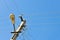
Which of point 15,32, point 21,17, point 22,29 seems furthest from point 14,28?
point 21,17

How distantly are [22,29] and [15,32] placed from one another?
3.68 ft

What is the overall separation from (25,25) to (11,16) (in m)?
1.85

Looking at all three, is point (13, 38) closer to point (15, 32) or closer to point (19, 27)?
point (15, 32)

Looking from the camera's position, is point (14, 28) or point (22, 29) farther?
point (22, 29)

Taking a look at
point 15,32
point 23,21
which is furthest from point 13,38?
point 23,21

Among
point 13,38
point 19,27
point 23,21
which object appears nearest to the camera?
point 13,38

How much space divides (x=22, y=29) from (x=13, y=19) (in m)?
1.36

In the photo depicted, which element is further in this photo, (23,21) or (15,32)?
(23,21)

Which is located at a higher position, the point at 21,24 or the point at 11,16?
the point at 11,16

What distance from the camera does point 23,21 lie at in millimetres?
12938

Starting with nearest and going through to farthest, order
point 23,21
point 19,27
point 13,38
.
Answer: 1. point 13,38
2. point 19,27
3. point 23,21

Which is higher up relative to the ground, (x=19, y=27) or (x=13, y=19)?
(x=13, y=19)

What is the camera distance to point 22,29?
12.3 m

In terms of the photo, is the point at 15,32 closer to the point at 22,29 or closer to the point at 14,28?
the point at 14,28
